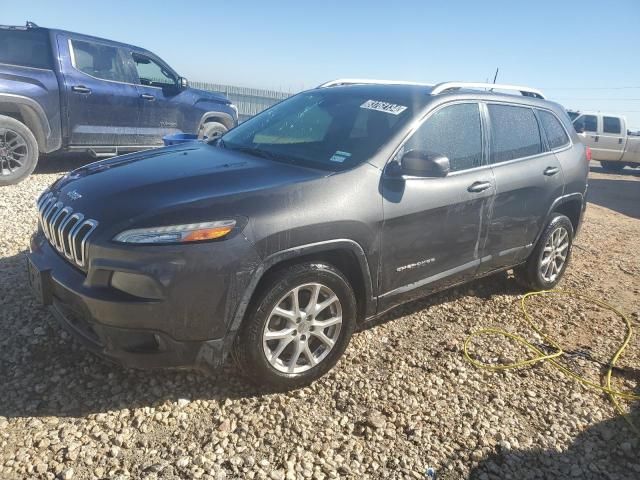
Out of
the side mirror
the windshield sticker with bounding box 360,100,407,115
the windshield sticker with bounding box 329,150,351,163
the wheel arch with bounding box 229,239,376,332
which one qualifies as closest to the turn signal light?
the wheel arch with bounding box 229,239,376,332

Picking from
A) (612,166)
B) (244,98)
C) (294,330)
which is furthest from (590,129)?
(294,330)

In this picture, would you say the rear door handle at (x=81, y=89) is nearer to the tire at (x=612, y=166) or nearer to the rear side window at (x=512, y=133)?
the rear side window at (x=512, y=133)

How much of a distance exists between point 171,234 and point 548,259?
347 cm

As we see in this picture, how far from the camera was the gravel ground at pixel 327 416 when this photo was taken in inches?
85.4

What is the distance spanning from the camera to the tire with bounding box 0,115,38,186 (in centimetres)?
589

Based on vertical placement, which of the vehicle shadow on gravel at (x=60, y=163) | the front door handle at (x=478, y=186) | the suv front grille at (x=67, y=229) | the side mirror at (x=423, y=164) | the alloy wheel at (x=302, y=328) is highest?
the side mirror at (x=423, y=164)

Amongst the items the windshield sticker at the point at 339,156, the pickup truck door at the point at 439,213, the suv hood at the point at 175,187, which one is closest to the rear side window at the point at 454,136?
the pickup truck door at the point at 439,213

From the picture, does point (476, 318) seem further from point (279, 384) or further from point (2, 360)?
point (2, 360)

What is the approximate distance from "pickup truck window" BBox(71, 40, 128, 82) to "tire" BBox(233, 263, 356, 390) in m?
5.88

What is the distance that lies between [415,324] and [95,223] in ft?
7.66

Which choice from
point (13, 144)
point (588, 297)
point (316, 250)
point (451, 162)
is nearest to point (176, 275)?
point (316, 250)

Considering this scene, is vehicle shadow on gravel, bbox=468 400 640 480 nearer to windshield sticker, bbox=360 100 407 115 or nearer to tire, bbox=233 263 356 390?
tire, bbox=233 263 356 390

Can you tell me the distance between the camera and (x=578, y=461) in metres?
2.37

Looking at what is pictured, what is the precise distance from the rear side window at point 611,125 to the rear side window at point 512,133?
13583 millimetres
